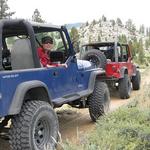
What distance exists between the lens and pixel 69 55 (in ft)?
27.3

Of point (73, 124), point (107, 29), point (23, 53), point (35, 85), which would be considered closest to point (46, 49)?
point (23, 53)

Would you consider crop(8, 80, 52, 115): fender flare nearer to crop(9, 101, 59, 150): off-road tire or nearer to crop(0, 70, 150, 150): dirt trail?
crop(9, 101, 59, 150): off-road tire

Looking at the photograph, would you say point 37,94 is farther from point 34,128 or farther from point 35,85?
point 34,128

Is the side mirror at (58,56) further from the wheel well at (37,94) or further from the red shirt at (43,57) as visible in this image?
the wheel well at (37,94)

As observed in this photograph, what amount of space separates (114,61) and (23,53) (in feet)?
25.1

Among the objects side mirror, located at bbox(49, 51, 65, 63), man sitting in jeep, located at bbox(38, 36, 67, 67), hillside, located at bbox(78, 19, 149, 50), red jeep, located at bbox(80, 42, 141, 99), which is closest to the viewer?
man sitting in jeep, located at bbox(38, 36, 67, 67)

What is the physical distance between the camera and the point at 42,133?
6.55 m

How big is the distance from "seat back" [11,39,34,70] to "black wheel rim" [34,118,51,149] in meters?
0.90

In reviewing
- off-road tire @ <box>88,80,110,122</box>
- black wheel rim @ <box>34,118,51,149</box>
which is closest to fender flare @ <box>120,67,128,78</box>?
off-road tire @ <box>88,80,110,122</box>

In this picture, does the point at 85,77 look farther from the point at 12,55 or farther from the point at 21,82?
the point at 21,82

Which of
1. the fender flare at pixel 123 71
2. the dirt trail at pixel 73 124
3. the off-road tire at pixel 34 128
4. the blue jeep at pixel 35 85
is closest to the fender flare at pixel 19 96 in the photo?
the blue jeep at pixel 35 85

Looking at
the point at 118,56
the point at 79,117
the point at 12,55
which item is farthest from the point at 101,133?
the point at 118,56

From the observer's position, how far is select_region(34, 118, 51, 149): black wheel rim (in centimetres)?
635

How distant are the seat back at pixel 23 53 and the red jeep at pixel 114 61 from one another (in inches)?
236
